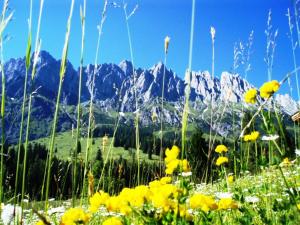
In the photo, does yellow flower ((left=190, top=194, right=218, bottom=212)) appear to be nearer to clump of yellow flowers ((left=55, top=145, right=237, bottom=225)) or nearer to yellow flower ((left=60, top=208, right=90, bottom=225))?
clump of yellow flowers ((left=55, top=145, right=237, bottom=225))

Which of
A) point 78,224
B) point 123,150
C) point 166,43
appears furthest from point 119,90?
point 123,150

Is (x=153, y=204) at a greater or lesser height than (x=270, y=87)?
lesser

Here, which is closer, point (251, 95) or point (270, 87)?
point (270, 87)

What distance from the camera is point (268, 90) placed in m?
2.00

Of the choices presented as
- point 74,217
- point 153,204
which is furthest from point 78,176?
point 74,217

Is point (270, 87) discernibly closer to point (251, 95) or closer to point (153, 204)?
point (251, 95)

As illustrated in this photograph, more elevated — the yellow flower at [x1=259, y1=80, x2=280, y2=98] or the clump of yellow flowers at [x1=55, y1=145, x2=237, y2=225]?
the yellow flower at [x1=259, y1=80, x2=280, y2=98]

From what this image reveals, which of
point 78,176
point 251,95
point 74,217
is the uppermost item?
point 251,95

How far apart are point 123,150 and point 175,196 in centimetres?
15275

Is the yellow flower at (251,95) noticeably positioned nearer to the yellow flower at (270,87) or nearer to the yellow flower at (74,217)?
the yellow flower at (270,87)

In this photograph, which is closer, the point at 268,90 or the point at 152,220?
the point at 152,220

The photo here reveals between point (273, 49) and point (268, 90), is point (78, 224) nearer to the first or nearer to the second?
point (268, 90)

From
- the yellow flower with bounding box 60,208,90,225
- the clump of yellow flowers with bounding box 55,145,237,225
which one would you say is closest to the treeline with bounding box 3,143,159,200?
the yellow flower with bounding box 60,208,90,225

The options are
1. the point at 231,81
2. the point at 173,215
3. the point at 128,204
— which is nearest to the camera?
the point at 173,215
